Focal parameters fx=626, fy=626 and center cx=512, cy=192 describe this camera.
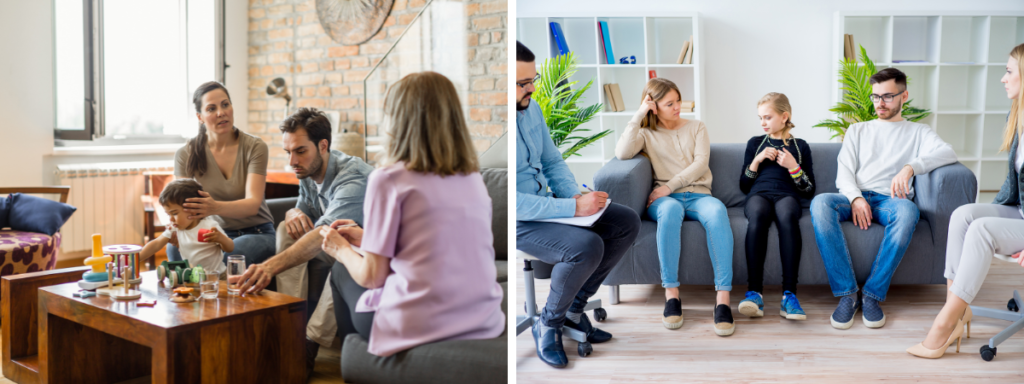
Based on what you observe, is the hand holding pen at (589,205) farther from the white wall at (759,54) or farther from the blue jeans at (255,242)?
the white wall at (759,54)

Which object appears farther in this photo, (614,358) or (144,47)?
(614,358)

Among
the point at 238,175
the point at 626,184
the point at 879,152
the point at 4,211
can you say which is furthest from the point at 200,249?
the point at 879,152

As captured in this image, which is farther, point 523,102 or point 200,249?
point 523,102

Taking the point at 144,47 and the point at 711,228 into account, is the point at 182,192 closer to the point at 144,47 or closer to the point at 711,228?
the point at 144,47

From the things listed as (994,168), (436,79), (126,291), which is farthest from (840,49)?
(126,291)

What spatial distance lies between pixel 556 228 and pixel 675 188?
2.77 ft

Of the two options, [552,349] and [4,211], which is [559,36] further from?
[4,211]

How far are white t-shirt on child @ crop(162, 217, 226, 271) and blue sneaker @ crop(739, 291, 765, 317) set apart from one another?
64.4 inches

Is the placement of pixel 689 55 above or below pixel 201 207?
above

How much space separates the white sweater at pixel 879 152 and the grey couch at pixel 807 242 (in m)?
0.10

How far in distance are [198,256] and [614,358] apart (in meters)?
1.16

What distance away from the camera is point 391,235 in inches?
32.5

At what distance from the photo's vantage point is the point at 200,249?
1.02m

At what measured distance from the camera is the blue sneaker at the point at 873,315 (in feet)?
6.54
